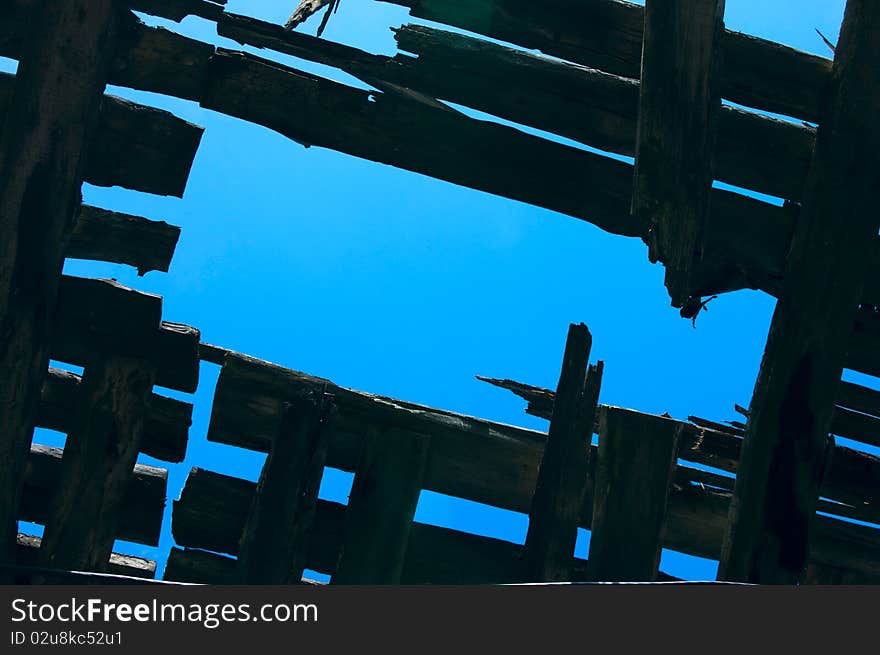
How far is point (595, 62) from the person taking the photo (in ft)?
12.1

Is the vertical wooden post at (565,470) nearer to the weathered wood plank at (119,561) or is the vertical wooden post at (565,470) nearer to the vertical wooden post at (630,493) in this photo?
the vertical wooden post at (630,493)

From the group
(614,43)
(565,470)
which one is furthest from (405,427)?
(614,43)

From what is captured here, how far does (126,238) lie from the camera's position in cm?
395

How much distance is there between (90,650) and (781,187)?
2.99 m

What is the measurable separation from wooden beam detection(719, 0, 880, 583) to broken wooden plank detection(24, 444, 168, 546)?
96.6 inches

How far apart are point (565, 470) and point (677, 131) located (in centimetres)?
136

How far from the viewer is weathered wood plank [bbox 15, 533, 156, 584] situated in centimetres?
427

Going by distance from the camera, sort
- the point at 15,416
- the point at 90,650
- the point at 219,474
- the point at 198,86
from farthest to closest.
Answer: the point at 219,474, the point at 198,86, the point at 15,416, the point at 90,650

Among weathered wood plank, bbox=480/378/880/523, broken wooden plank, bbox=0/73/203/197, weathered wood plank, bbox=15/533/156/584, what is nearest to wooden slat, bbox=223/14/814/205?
broken wooden plank, bbox=0/73/203/197

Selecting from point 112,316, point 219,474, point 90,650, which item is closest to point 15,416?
point 112,316


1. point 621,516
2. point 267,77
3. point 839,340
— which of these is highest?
point 267,77

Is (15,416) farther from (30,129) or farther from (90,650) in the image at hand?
(90,650)

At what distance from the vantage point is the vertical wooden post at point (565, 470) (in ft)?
11.9

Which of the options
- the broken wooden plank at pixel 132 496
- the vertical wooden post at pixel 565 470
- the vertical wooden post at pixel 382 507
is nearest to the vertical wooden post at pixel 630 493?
the vertical wooden post at pixel 565 470
